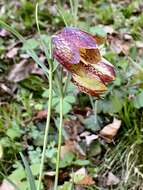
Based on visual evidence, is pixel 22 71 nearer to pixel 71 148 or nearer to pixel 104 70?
pixel 71 148

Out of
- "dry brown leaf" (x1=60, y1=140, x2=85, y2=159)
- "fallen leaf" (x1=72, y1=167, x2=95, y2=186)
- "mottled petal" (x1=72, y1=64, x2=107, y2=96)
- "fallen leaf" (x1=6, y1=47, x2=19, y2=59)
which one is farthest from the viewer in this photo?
"fallen leaf" (x1=6, y1=47, x2=19, y2=59)

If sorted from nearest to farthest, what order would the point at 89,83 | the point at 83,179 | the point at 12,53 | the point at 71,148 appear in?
the point at 89,83, the point at 83,179, the point at 71,148, the point at 12,53

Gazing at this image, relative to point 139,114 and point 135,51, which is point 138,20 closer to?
point 135,51

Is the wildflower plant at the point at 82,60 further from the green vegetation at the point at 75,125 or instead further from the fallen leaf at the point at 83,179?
the fallen leaf at the point at 83,179

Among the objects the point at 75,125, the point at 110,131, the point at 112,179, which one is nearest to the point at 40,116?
the point at 75,125

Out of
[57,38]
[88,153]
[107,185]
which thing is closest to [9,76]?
[88,153]

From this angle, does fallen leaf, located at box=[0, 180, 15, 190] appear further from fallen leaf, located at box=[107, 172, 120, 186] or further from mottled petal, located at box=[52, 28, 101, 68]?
mottled petal, located at box=[52, 28, 101, 68]

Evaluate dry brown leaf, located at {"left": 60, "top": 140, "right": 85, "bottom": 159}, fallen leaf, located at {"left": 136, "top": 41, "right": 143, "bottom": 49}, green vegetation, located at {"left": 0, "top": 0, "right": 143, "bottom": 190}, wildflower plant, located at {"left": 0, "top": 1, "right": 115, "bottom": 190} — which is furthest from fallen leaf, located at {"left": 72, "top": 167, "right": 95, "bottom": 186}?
fallen leaf, located at {"left": 136, "top": 41, "right": 143, "bottom": 49}
